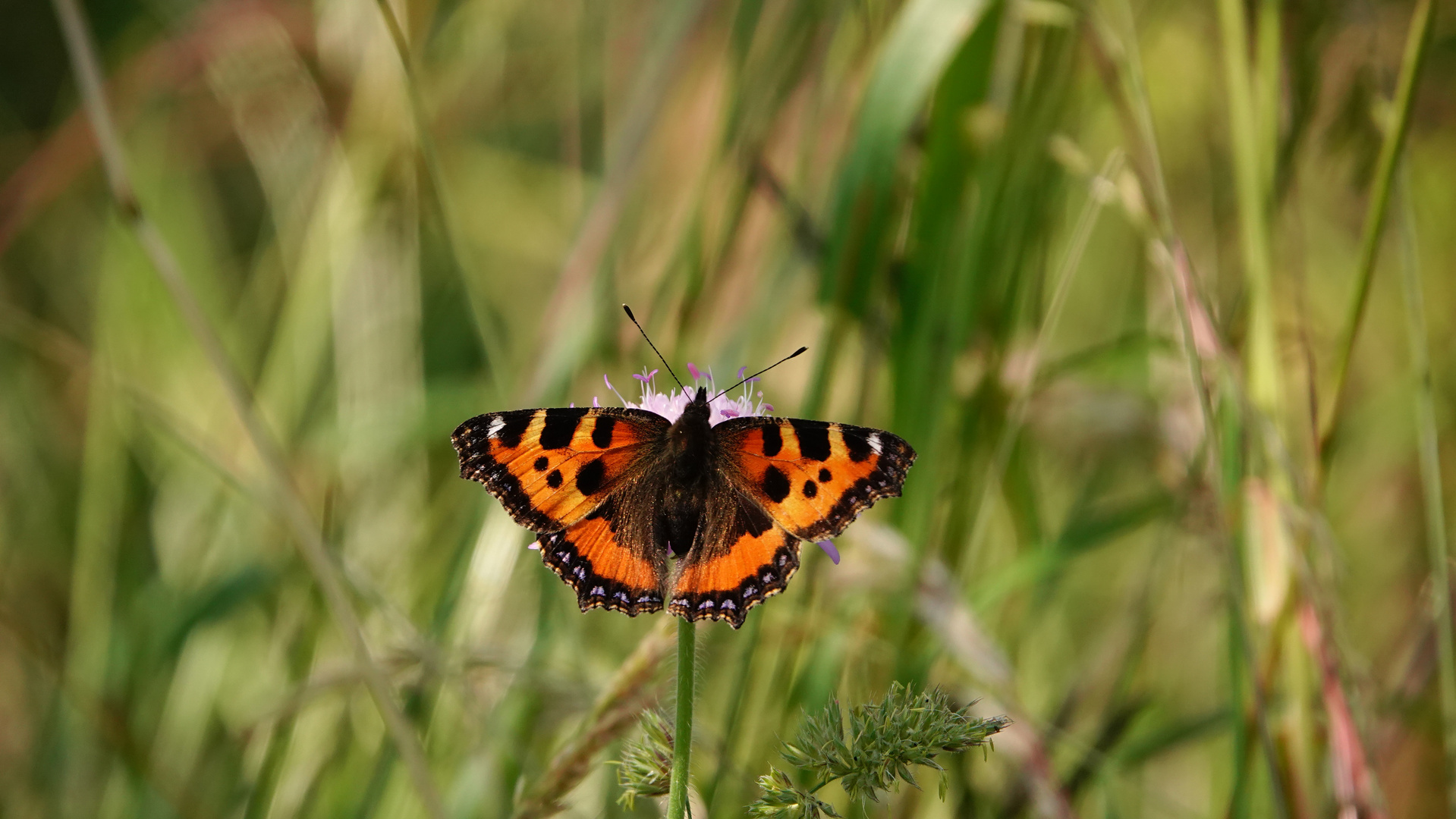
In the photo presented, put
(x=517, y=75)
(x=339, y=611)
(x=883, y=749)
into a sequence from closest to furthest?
(x=883, y=749) → (x=339, y=611) → (x=517, y=75)

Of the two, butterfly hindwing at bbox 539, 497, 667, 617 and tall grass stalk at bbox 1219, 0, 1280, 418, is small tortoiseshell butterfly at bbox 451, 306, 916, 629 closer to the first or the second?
butterfly hindwing at bbox 539, 497, 667, 617

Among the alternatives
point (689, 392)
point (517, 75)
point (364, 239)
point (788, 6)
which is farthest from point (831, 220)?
point (517, 75)

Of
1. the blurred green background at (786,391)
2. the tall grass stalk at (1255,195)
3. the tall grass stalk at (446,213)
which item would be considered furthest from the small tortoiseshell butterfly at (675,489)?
the tall grass stalk at (1255,195)

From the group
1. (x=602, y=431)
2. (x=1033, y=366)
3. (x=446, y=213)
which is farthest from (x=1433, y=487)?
(x=446, y=213)

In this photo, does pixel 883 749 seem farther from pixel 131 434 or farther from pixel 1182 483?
pixel 131 434

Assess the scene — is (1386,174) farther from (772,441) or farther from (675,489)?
(675,489)

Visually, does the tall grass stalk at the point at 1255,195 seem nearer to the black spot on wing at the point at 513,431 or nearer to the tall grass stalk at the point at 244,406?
the black spot on wing at the point at 513,431

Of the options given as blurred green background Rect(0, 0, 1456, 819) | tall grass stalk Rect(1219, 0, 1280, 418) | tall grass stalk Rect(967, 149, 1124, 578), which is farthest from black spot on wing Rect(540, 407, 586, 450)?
tall grass stalk Rect(1219, 0, 1280, 418)
